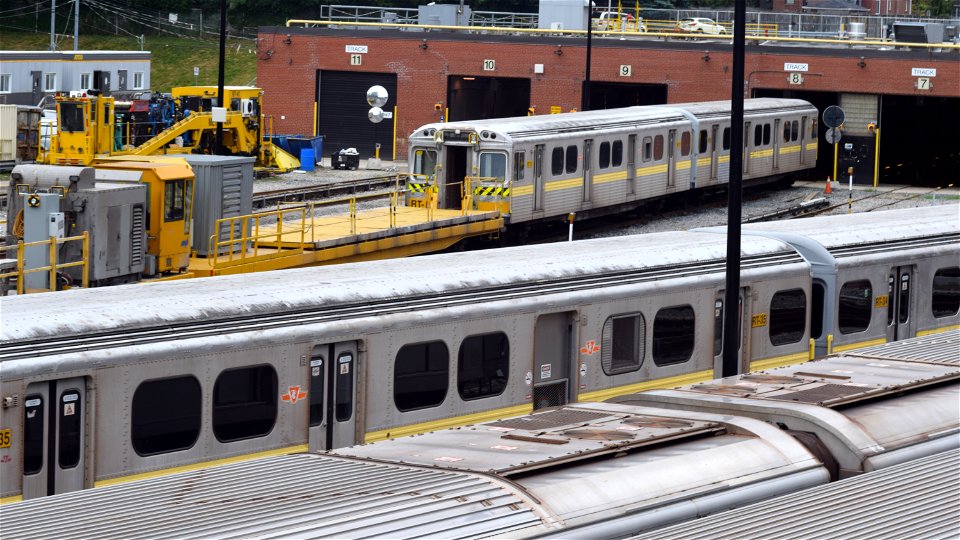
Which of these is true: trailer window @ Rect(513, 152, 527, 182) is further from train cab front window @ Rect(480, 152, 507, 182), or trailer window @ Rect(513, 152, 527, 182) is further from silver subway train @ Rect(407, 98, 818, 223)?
train cab front window @ Rect(480, 152, 507, 182)

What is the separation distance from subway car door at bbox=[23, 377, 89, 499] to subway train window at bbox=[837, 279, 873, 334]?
10.3m

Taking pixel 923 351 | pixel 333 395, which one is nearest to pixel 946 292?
pixel 923 351

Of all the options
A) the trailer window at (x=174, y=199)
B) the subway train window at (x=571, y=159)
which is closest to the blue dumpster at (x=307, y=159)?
the subway train window at (x=571, y=159)

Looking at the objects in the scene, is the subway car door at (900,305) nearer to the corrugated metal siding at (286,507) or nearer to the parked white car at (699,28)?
the corrugated metal siding at (286,507)

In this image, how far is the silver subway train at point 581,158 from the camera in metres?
29.9

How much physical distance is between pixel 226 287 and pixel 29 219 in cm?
612

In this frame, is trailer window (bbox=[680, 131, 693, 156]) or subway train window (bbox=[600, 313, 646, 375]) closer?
subway train window (bbox=[600, 313, 646, 375])

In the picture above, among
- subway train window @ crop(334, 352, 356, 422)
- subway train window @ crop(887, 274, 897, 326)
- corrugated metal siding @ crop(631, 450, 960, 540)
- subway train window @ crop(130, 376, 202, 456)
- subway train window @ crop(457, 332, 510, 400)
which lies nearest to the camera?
corrugated metal siding @ crop(631, 450, 960, 540)

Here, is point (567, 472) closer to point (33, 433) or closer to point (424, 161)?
point (33, 433)

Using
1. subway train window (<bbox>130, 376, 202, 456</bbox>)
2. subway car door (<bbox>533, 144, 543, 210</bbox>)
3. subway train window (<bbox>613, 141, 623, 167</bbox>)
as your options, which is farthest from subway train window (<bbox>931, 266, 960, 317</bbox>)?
subway train window (<bbox>613, 141, 623, 167</bbox>)

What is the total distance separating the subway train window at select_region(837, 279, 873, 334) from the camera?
17.5 m

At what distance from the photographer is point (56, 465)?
10.1m

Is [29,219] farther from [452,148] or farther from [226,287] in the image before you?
[452,148]

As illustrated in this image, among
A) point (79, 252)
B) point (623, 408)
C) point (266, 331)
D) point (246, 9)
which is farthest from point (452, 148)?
point (246, 9)
